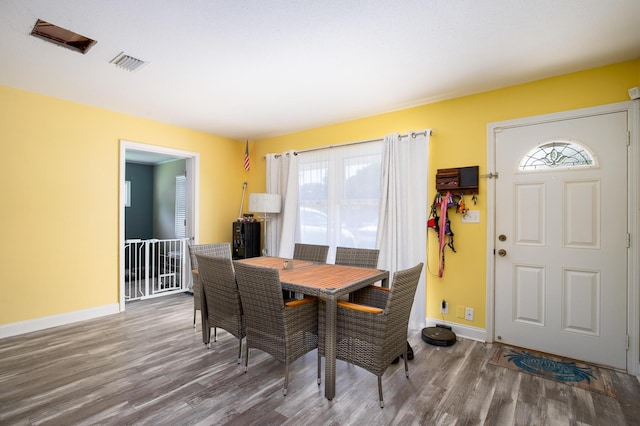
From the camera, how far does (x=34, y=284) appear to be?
3.37m

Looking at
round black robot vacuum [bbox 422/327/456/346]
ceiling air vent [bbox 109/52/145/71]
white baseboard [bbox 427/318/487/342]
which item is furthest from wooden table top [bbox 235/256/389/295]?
ceiling air vent [bbox 109/52/145/71]

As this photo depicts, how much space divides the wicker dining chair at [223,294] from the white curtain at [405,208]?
6.24 ft

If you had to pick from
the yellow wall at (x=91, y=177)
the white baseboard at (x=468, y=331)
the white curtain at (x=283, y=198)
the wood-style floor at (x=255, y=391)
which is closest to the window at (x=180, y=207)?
the yellow wall at (x=91, y=177)

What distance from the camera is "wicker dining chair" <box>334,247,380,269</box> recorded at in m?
3.11

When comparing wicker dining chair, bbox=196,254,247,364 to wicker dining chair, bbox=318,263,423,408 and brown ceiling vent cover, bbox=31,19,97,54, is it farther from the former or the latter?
brown ceiling vent cover, bbox=31,19,97,54

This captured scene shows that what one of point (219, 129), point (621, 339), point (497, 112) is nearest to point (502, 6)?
point (497, 112)

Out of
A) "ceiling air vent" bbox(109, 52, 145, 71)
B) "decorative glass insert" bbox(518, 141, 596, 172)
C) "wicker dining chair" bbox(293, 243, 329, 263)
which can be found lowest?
"wicker dining chair" bbox(293, 243, 329, 263)

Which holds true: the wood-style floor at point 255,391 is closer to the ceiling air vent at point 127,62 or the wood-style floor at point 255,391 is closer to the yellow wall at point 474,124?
the yellow wall at point 474,124

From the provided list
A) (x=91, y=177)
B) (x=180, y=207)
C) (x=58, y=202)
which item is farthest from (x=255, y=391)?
(x=180, y=207)

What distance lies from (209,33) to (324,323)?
7.72ft

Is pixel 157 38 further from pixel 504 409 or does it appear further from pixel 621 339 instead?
pixel 621 339

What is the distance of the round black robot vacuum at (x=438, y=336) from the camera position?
3.00m

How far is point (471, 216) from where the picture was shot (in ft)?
10.6

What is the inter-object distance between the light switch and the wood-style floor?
129cm
